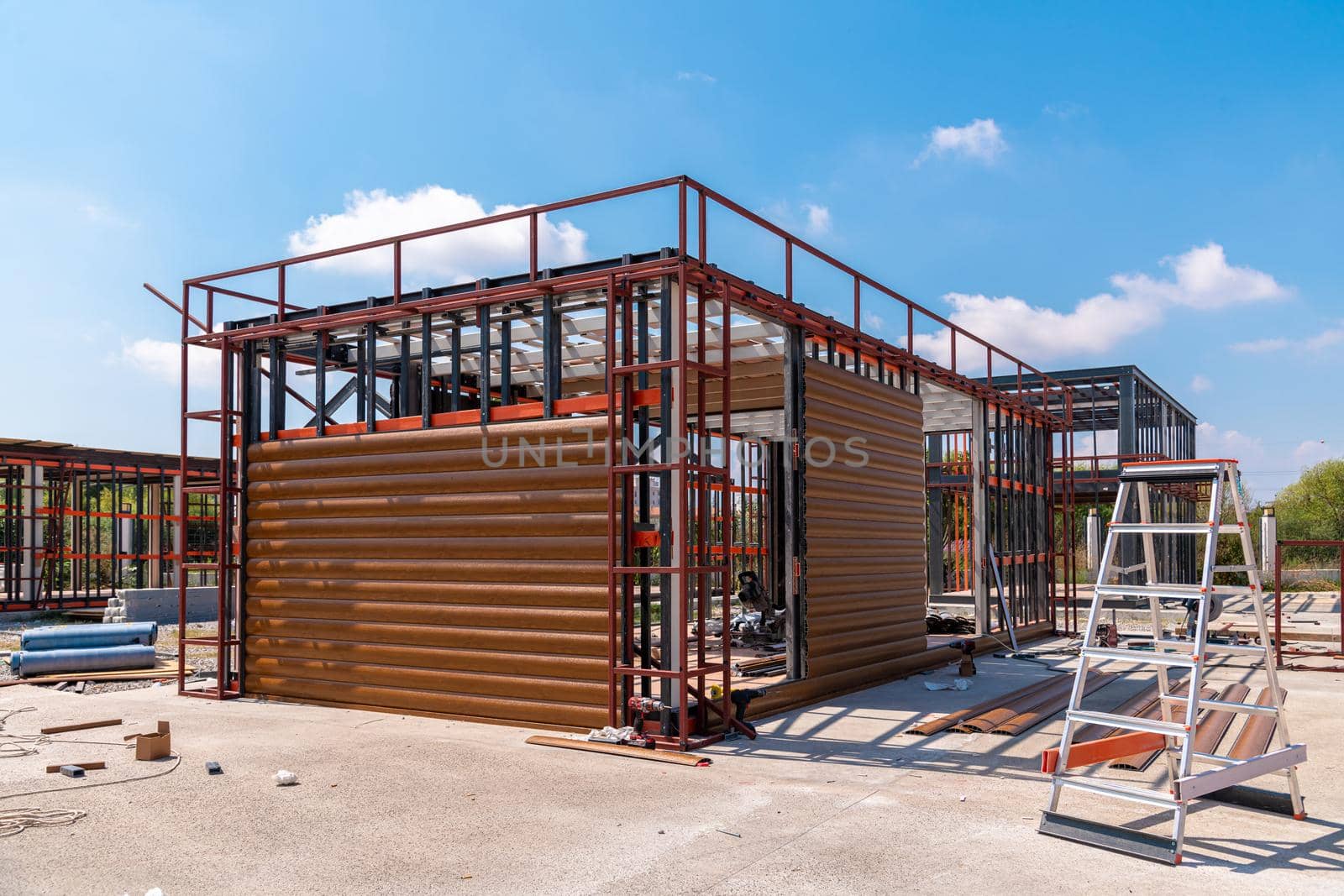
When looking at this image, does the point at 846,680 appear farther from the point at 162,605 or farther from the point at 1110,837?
the point at 162,605

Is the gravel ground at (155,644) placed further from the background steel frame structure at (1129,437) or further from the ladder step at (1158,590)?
the background steel frame structure at (1129,437)

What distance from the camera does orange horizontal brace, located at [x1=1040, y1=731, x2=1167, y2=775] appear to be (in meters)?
6.38

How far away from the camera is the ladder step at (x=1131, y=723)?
5977mm

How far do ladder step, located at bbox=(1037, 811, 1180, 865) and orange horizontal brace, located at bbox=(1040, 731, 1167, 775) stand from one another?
11.6 inches

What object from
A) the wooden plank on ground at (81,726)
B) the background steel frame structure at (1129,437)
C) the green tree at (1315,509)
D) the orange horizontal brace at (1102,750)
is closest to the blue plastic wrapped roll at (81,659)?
the wooden plank on ground at (81,726)

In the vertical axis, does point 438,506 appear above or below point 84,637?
above

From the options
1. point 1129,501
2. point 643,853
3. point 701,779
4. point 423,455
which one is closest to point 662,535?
point 701,779

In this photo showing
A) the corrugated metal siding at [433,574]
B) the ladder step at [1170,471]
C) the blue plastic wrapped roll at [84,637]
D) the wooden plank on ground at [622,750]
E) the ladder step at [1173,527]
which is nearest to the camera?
the ladder step at [1173,527]

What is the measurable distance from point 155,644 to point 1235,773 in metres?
16.6

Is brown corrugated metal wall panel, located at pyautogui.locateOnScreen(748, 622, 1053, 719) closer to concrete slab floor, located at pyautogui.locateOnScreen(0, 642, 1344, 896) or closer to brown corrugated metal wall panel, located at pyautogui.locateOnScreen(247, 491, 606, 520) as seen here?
concrete slab floor, located at pyautogui.locateOnScreen(0, 642, 1344, 896)

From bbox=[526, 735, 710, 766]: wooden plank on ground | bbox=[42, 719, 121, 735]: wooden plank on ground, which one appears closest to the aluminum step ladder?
bbox=[526, 735, 710, 766]: wooden plank on ground

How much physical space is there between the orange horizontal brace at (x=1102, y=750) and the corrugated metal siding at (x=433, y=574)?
4.14 m

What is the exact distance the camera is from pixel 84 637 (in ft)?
46.6

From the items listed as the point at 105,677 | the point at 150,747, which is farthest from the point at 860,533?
the point at 105,677
